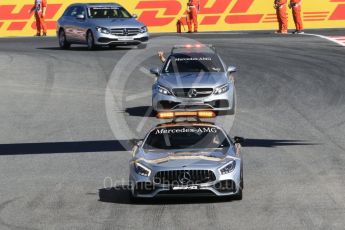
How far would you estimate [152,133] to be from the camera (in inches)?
585

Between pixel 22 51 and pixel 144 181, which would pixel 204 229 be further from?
pixel 22 51

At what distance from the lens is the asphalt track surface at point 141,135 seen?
12828mm

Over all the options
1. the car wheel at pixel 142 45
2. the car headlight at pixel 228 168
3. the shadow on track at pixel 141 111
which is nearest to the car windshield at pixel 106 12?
the car wheel at pixel 142 45

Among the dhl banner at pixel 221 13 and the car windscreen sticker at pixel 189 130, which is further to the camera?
the dhl banner at pixel 221 13

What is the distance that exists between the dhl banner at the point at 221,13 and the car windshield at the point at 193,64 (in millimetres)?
22426

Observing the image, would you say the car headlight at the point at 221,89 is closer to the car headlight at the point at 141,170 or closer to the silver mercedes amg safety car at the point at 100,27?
the car headlight at the point at 141,170

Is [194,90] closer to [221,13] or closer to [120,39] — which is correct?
[120,39]

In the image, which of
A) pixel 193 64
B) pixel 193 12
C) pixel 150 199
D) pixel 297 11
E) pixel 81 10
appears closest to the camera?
pixel 150 199

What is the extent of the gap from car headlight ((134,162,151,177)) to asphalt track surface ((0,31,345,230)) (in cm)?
42

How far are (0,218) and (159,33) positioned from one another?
33.1m

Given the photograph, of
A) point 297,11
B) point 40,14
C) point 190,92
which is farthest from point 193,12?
point 190,92

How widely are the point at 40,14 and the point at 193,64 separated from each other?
22.7 m

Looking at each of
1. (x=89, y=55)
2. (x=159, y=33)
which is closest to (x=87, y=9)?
(x=89, y=55)

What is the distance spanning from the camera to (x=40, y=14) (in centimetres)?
4497
